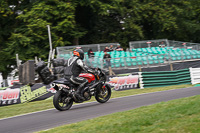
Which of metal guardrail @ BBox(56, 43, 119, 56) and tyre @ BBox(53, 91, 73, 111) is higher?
metal guardrail @ BBox(56, 43, 119, 56)

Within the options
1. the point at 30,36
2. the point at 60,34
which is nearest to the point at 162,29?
the point at 60,34

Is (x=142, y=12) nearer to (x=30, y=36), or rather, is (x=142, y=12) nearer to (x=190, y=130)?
(x=30, y=36)

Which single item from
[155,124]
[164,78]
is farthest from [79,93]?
[164,78]

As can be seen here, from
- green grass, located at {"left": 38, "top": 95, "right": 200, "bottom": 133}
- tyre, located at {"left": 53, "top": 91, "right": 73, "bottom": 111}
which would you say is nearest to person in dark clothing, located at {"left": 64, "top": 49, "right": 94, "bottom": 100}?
tyre, located at {"left": 53, "top": 91, "right": 73, "bottom": 111}

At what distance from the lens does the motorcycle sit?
917 centimetres

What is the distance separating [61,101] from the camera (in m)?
9.26

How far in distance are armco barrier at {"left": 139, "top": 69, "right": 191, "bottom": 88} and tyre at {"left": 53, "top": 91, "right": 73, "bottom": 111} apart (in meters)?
8.38

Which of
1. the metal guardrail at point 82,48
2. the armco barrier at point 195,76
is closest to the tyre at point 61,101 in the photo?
the armco barrier at point 195,76

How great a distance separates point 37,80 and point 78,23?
1480 centimetres

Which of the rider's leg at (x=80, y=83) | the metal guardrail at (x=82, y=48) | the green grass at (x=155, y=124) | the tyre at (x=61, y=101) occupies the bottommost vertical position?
the green grass at (x=155, y=124)

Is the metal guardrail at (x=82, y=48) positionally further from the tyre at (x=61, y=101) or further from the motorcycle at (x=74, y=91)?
the tyre at (x=61, y=101)

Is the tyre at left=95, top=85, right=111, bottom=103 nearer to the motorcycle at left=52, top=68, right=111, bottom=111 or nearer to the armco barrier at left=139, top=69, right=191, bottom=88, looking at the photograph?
the motorcycle at left=52, top=68, right=111, bottom=111

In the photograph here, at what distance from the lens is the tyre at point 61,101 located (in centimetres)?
898

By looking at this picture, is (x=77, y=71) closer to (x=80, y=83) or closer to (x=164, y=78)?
(x=80, y=83)
